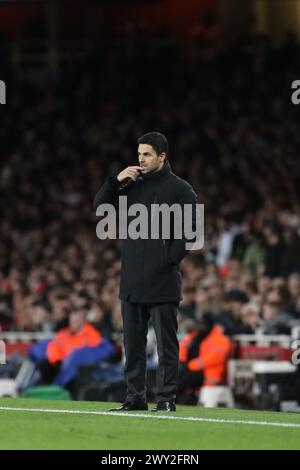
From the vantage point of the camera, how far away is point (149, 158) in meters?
10.8

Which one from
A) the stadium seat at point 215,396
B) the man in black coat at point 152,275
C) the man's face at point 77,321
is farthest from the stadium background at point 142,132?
the man in black coat at point 152,275

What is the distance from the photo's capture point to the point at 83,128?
98.1ft

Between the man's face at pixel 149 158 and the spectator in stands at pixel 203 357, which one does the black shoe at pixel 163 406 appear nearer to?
the man's face at pixel 149 158

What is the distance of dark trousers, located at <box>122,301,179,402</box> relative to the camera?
35.5 ft

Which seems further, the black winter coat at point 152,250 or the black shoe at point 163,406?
the black shoe at point 163,406

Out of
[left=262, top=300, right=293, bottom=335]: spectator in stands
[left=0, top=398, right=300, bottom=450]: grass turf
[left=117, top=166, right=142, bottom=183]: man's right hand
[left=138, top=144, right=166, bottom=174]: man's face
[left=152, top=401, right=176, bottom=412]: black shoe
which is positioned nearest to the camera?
[left=0, top=398, right=300, bottom=450]: grass turf

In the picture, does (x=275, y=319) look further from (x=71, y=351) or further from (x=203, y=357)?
(x=71, y=351)

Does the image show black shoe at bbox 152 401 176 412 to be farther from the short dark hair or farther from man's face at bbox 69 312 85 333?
man's face at bbox 69 312 85 333

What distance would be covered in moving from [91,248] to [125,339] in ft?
45.1

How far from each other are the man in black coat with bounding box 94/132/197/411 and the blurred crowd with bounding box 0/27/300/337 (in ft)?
21.4

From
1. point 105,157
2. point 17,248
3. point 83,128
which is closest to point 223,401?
point 17,248

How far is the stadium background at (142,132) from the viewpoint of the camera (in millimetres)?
20469

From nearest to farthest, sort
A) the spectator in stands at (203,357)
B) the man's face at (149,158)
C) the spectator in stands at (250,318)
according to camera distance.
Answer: the man's face at (149,158) < the spectator in stands at (203,357) < the spectator in stands at (250,318)

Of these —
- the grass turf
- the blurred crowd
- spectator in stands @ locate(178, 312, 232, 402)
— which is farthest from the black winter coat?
the blurred crowd
